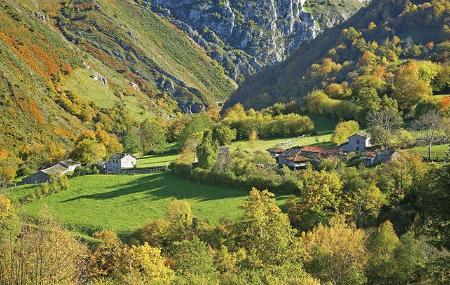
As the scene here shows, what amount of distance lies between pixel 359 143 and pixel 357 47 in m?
82.5

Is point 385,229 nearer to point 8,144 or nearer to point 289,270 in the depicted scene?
point 289,270

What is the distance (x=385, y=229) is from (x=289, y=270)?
13379 millimetres

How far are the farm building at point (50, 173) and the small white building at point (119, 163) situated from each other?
6.77 metres

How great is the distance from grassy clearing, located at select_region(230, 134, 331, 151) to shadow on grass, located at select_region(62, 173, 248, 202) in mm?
17651

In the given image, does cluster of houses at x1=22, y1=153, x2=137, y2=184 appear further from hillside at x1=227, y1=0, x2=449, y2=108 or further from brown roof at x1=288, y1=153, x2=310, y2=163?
hillside at x1=227, y1=0, x2=449, y2=108

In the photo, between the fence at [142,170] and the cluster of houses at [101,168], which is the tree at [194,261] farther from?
the cluster of houses at [101,168]

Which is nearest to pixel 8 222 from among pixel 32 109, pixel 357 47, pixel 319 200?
pixel 319 200

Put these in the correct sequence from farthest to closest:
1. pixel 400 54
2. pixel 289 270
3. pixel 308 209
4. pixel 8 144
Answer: pixel 400 54, pixel 8 144, pixel 308 209, pixel 289 270

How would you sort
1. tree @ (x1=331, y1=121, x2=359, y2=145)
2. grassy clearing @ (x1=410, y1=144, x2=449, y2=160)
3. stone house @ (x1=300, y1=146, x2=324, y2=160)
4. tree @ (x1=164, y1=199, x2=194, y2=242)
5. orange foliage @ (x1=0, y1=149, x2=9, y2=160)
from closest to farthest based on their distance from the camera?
tree @ (x1=164, y1=199, x2=194, y2=242), grassy clearing @ (x1=410, y1=144, x2=449, y2=160), stone house @ (x1=300, y1=146, x2=324, y2=160), tree @ (x1=331, y1=121, x2=359, y2=145), orange foliage @ (x1=0, y1=149, x2=9, y2=160)

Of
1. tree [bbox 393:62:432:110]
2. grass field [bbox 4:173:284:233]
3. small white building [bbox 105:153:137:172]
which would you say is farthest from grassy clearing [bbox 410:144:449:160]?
small white building [bbox 105:153:137:172]

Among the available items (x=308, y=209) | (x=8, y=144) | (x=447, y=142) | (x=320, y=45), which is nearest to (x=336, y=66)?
(x=320, y=45)

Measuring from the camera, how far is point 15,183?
279 ft

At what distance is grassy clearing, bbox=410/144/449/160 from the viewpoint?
193 feet

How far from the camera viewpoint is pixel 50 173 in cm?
7975
